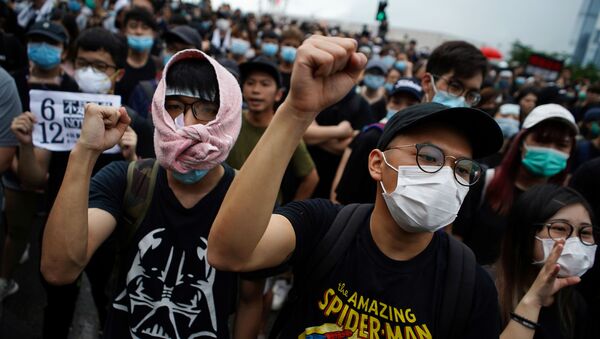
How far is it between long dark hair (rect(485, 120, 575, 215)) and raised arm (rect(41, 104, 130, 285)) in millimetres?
2462

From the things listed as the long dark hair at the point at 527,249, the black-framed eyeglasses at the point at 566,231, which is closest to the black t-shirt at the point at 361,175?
the long dark hair at the point at 527,249

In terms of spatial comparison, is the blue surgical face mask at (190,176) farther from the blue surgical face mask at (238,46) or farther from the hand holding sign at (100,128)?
the blue surgical face mask at (238,46)

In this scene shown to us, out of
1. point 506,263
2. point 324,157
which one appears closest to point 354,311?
point 506,263

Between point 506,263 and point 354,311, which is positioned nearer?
point 354,311

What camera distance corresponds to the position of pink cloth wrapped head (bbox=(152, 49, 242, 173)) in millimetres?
1763

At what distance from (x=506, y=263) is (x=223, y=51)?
9214mm

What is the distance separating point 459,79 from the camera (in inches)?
113

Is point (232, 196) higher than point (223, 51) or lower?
higher

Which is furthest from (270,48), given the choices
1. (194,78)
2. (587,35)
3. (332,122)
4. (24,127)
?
(587,35)

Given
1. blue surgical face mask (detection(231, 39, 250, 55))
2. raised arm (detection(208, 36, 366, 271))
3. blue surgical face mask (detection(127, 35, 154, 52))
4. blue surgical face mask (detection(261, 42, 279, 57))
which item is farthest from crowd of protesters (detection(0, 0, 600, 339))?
blue surgical face mask (detection(231, 39, 250, 55))

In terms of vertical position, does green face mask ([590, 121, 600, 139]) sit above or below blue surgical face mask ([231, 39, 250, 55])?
below

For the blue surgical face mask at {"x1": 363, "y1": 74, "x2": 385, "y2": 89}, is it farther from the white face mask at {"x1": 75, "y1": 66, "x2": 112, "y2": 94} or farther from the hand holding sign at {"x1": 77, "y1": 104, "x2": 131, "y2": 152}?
the hand holding sign at {"x1": 77, "y1": 104, "x2": 131, "y2": 152}

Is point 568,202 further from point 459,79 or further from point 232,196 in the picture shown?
point 232,196

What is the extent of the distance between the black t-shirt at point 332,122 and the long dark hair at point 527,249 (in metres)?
1.98
